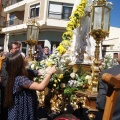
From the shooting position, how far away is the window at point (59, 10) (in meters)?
26.2

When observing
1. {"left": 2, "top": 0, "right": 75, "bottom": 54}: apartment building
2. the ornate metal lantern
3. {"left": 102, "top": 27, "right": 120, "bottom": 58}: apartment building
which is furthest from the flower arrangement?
{"left": 102, "top": 27, "right": 120, "bottom": 58}: apartment building

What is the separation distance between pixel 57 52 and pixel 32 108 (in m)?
2.06

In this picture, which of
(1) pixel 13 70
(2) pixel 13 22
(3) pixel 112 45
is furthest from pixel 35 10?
(1) pixel 13 70

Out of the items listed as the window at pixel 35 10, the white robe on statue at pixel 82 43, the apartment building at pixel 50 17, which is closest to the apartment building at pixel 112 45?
the apartment building at pixel 50 17

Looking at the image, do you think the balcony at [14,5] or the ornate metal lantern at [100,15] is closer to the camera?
the ornate metal lantern at [100,15]

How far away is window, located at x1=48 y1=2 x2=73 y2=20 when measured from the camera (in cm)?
2617

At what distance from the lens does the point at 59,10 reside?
86.5 feet

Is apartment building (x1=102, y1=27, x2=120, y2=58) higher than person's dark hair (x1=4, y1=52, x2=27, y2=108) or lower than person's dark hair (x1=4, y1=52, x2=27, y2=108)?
higher

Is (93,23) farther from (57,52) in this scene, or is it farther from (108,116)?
(108,116)

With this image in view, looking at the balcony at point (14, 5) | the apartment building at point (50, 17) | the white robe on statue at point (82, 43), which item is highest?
the balcony at point (14, 5)

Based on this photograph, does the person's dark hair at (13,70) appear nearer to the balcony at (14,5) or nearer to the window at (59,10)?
the window at (59,10)

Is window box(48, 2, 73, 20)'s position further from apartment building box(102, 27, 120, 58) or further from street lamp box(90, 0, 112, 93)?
→ street lamp box(90, 0, 112, 93)

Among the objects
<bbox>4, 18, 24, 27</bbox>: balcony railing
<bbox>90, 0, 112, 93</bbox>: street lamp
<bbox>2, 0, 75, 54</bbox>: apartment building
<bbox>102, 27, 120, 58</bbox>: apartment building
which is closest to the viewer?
<bbox>90, 0, 112, 93</bbox>: street lamp

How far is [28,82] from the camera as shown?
3463 mm
